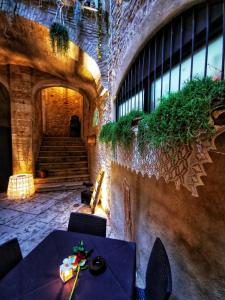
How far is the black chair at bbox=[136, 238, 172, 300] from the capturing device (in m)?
0.76

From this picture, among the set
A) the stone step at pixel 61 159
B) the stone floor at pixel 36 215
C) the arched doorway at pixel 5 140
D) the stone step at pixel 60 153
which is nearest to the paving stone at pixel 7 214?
the stone floor at pixel 36 215

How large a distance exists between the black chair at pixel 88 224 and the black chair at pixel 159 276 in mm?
684

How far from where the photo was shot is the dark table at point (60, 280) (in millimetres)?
883

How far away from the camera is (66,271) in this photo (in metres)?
0.99

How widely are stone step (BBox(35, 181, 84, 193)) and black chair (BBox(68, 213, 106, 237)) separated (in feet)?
11.1

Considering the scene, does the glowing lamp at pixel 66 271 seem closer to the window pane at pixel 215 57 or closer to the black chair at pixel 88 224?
the black chair at pixel 88 224

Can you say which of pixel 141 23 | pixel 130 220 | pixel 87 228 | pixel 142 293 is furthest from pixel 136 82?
pixel 142 293

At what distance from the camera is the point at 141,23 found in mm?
1597

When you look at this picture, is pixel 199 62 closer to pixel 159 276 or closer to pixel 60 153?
pixel 159 276

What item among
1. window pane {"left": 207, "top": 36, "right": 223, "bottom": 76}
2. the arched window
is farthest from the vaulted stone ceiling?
window pane {"left": 207, "top": 36, "right": 223, "bottom": 76}

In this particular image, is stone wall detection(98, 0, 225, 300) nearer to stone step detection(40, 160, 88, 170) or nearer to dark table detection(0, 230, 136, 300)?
dark table detection(0, 230, 136, 300)

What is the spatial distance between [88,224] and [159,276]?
0.95m

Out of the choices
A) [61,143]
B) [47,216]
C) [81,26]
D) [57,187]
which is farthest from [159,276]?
[61,143]

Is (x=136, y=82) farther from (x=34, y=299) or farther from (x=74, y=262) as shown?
(x=34, y=299)
